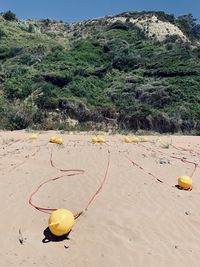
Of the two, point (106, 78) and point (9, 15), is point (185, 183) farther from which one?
point (9, 15)

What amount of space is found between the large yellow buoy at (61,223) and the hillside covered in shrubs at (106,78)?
11.9 metres

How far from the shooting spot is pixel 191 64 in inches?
1154

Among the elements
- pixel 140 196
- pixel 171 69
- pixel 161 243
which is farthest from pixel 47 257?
pixel 171 69

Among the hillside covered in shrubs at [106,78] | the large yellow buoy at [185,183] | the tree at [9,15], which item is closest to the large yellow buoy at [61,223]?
the large yellow buoy at [185,183]

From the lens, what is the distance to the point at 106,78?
2930 cm

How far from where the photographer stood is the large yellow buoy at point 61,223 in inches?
194

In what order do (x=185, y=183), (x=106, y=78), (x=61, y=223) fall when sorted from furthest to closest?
(x=106, y=78), (x=185, y=183), (x=61, y=223)

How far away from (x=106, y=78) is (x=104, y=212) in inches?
951

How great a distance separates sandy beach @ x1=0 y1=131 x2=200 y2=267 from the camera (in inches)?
181

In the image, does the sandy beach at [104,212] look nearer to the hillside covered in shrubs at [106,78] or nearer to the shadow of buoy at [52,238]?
the shadow of buoy at [52,238]

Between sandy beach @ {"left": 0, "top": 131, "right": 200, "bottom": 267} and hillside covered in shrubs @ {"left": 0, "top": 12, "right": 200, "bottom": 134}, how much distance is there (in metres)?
8.55

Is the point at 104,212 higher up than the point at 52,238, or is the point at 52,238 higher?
the point at 104,212

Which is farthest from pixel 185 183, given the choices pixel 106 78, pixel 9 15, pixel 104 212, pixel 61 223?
pixel 9 15

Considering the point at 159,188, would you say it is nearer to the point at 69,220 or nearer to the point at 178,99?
the point at 69,220
